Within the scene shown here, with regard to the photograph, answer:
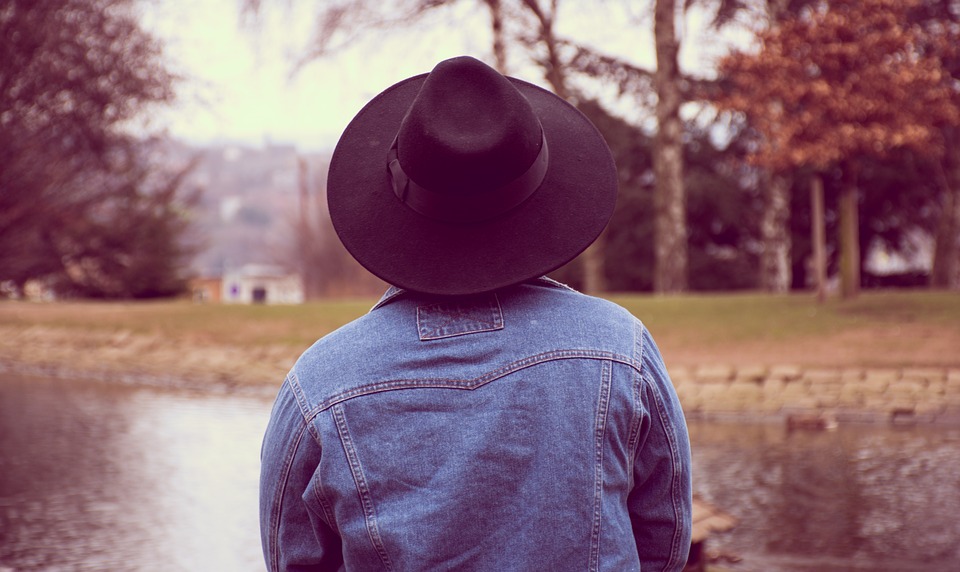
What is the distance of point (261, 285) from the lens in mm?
59938

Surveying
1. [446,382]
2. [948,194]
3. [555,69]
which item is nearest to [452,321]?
[446,382]

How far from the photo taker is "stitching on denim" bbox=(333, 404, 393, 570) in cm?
150

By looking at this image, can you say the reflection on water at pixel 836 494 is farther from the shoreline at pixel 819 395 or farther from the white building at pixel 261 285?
the white building at pixel 261 285

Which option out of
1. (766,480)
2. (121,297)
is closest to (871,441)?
(766,480)

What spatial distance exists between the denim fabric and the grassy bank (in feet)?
33.6

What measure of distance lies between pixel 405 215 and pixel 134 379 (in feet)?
43.8

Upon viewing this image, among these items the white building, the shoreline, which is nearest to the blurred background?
the shoreline

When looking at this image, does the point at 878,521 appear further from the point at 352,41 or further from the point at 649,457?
the point at 352,41

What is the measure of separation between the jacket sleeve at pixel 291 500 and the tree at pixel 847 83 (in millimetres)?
13185

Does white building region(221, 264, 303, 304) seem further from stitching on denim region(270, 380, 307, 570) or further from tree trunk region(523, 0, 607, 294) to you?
stitching on denim region(270, 380, 307, 570)

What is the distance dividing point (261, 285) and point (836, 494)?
55.2 meters

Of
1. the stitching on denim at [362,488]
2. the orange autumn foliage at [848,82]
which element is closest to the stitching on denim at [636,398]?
the stitching on denim at [362,488]

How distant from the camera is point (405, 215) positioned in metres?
1.60

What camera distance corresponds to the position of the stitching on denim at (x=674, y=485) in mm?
1642
